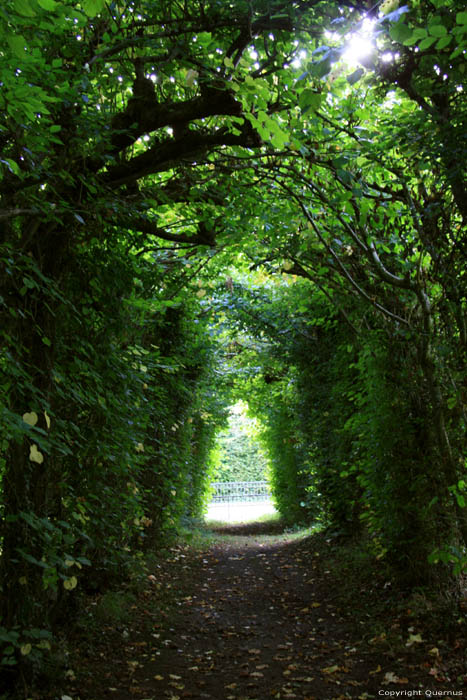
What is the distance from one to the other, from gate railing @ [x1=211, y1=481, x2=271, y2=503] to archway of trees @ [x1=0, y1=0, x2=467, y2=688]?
26443 millimetres

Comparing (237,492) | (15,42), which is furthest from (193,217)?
(237,492)

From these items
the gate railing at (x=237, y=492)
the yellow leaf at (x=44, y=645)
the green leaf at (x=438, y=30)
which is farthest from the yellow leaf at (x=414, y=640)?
the gate railing at (x=237, y=492)

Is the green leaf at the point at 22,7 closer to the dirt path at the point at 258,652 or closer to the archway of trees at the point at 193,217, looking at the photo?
the archway of trees at the point at 193,217

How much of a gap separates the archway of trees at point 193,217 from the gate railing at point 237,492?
26.4m

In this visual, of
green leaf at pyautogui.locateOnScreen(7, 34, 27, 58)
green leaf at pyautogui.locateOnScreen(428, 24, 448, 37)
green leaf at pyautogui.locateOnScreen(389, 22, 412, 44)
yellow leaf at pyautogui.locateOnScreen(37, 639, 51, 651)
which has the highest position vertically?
green leaf at pyautogui.locateOnScreen(7, 34, 27, 58)

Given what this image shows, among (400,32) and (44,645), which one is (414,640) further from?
(400,32)

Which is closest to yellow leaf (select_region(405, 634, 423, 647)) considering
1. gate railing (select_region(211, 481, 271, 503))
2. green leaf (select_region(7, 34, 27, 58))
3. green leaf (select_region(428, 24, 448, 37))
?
green leaf (select_region(428, 24, 448, 37))

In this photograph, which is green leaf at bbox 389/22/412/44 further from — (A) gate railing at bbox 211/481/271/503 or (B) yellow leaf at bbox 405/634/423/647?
(A) gate railing at bbox 211/481/271/503

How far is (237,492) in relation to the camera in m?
32.7

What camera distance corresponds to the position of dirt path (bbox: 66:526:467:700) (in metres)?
3.92

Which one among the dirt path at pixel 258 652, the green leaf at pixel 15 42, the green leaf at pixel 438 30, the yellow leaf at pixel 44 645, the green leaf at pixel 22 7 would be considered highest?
the green leaf at pixel 15 42

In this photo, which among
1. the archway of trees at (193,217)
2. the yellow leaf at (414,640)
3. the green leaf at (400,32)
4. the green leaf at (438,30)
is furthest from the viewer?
the yellow leaf at (414,640)

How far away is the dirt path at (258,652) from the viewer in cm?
392

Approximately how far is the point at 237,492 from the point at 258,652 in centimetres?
2840
